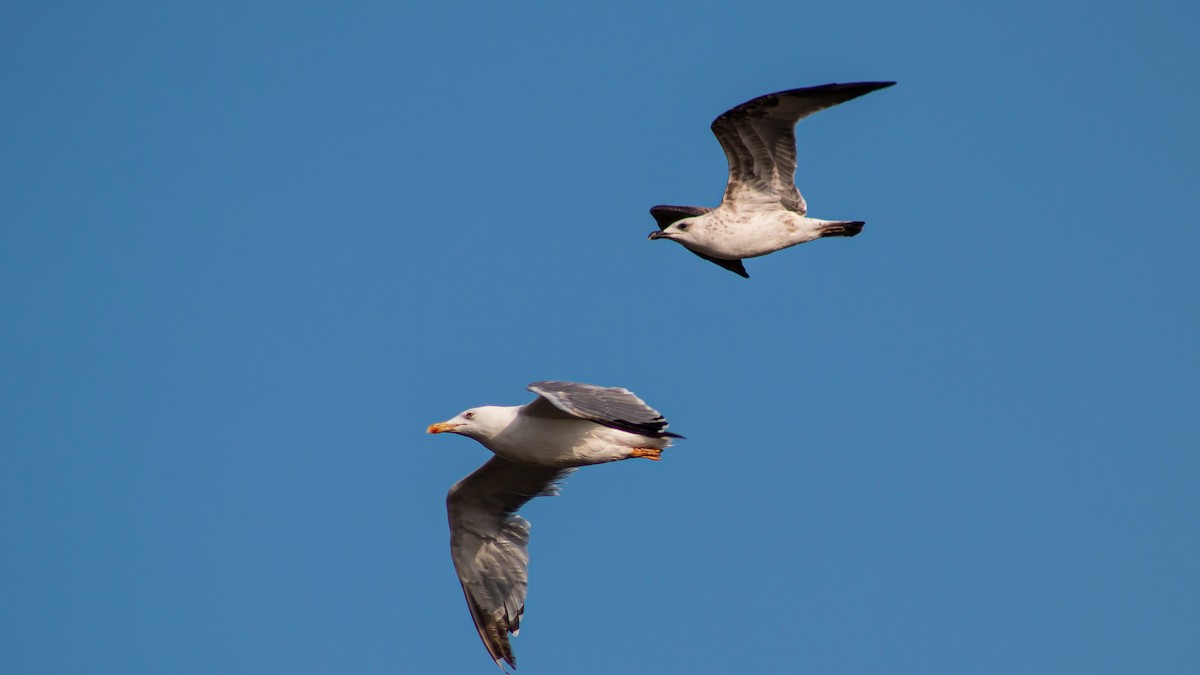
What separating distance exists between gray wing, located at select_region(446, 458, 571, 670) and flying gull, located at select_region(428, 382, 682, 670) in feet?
0.04

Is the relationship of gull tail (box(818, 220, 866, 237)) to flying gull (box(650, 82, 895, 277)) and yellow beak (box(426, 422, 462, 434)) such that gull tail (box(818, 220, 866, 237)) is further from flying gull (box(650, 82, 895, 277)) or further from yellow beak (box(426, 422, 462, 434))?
yellow beak (box(426, 422, 462, 434))

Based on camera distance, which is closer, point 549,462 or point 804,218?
point 549,462

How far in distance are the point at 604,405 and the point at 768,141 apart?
16.0 ft

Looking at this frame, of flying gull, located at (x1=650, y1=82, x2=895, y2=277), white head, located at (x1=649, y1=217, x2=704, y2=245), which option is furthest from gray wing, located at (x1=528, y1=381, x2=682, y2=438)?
white head, located at (x1=649, y1=217, x2=704, y2=245)

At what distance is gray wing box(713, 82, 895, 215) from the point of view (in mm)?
16922

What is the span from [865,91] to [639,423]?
4.80m

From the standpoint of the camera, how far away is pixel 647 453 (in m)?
15.2

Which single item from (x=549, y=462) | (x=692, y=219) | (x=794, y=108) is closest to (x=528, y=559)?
(x=549, y=462)

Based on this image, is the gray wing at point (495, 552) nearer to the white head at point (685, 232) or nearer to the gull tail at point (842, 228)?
the white head at point (685, 232)

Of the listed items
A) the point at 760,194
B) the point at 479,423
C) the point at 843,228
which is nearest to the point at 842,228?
the point at 843,228

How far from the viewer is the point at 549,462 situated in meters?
15.4

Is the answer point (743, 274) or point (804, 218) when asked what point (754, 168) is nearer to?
point (804, 218)

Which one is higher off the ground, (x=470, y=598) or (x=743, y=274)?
(x=743, y=274)

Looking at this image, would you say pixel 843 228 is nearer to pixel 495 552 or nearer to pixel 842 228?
pixel 842 228
